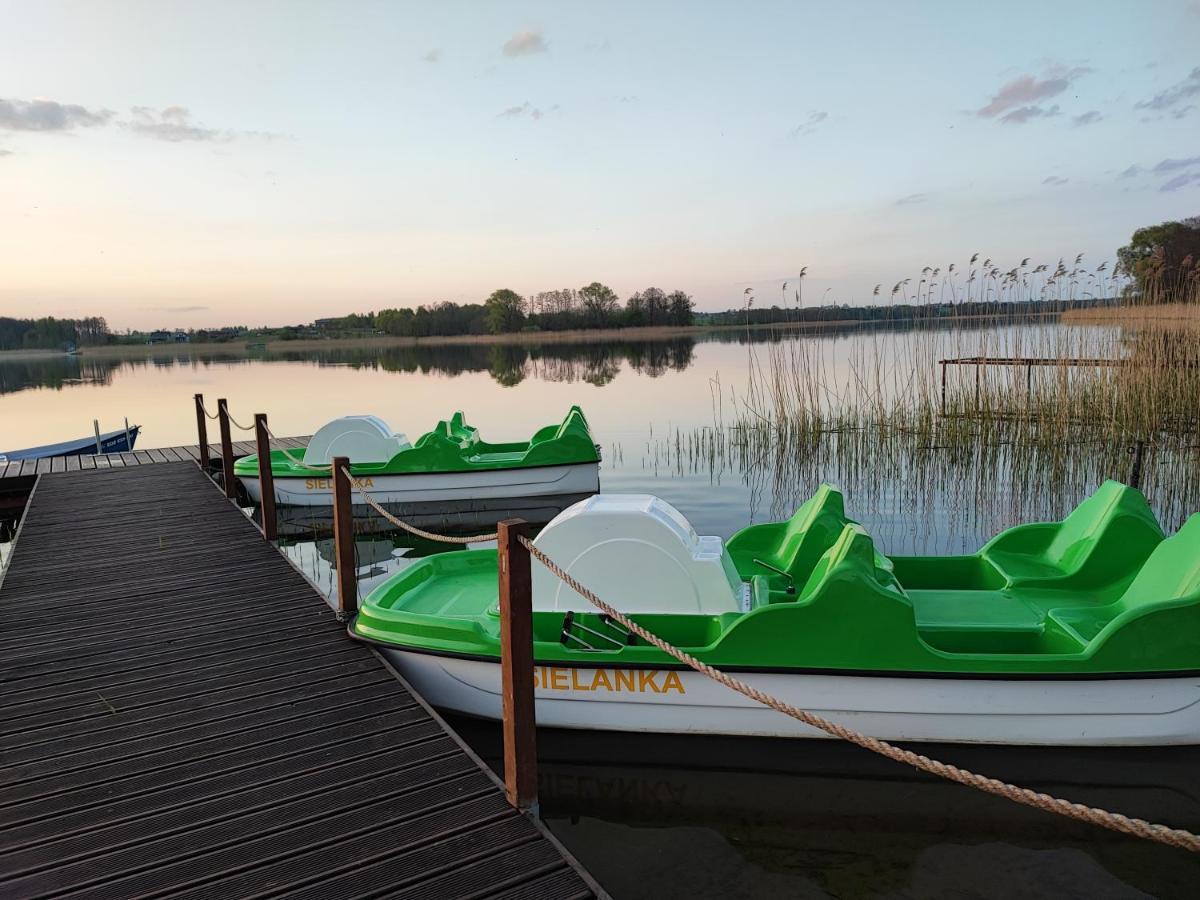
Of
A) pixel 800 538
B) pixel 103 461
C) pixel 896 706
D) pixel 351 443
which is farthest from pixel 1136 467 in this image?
pixel 103 461

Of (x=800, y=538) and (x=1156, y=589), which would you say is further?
(x=800, y=538)

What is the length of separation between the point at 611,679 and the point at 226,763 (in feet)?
6.11

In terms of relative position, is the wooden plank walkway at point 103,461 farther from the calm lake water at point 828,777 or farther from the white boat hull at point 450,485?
the white boat hull at point 450,485

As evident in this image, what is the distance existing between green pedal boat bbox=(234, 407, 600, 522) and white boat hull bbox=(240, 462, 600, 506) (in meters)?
0.01

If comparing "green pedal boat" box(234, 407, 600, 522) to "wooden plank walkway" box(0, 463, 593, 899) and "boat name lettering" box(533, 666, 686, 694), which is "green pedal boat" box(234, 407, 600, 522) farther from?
"boat name lettering" box(533, 666, 686, 694)

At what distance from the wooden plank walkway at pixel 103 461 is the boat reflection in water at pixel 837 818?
401 inches

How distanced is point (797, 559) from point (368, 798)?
117 inches

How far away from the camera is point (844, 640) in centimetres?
397

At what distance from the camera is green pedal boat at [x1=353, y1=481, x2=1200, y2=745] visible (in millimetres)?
3934

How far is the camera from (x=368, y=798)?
314 centimetres

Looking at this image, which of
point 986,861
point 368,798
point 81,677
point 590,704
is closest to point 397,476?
point 81,677

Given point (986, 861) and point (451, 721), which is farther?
point (451, 721)

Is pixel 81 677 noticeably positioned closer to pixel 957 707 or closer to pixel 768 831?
pixel 768 831

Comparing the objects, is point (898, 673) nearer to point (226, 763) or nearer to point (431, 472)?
point (226, 763)
